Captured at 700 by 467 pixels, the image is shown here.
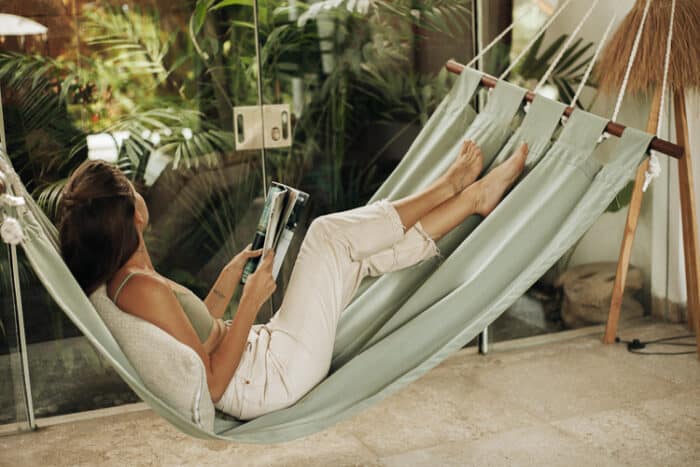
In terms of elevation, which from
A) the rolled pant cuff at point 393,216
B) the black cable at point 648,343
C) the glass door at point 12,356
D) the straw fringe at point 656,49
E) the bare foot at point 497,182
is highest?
the straw fringe at point 656,49

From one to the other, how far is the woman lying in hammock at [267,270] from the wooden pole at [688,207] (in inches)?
46.4

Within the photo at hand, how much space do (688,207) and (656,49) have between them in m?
0.60

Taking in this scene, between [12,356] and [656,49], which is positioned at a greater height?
[656,49]

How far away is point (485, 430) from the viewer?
2688 mm

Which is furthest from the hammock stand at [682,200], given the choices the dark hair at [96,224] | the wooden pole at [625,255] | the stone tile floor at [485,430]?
the dark hair at [96,224]

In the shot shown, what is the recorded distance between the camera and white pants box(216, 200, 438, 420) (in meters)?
2.03

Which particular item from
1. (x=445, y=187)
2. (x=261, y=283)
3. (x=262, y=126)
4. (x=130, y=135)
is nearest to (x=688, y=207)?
(x=445, y=187)

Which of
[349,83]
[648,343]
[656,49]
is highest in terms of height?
[656,49]

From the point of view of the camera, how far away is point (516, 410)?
284cm

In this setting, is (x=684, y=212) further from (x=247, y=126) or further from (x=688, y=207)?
(x=247, y=126)

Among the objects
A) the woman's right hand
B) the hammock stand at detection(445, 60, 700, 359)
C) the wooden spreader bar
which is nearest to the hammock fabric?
the wooden spreader bar

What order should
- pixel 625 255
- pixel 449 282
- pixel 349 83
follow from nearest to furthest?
pixel 449 282, pixel 349 83, pixel 625 255

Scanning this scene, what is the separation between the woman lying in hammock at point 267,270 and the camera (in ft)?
6.15

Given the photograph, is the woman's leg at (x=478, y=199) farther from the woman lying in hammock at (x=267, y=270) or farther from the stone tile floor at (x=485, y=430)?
the stone tile floor at (x=485, y=430)
